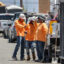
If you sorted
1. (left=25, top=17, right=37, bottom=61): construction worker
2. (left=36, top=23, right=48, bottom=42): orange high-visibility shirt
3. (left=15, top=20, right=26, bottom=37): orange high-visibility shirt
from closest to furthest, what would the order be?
(left=36, top=23, right=48, bottom=42): orange high-visibility shirt < (left=25, top=17, right=37, bottom=61): construction worker < (left=15, top=20, right=26, bottom=37): orange high-visibility shirt

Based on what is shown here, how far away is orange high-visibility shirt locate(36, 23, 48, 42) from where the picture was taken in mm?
14359

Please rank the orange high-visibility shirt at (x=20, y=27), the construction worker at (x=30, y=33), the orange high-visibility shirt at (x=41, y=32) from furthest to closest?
the orange high-visibility shirt at (x=20, y=27) < the construction worker at (x=30, y=33) < the orange high-visibility shirt at (x=41, y=32)

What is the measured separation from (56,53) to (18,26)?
2.20 m

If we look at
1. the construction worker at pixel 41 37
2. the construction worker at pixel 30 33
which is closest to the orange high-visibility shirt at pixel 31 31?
the construction worker at pixel 30 33

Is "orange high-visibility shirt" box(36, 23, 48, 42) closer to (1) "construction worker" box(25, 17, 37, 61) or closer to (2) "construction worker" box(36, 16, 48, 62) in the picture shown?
(2) "construction worker" box(36, 16, 48, 62)

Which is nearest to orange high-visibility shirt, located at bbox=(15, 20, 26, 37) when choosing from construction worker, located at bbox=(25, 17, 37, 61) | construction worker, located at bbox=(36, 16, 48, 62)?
construction worker, located at bbox=(25, 17, 37, 61)

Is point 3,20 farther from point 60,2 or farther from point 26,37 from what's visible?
point 60,2

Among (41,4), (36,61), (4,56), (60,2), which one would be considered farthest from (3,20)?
(41,4)

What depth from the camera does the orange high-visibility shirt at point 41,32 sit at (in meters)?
14.4

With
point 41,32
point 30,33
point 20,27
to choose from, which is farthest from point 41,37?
point 20,27

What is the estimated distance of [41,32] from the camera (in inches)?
569

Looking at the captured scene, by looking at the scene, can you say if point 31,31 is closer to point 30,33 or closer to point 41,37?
point 30,33

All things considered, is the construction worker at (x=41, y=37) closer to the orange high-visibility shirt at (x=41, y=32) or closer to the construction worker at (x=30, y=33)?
the orange high-visibility shirt at (x=41, y=32)

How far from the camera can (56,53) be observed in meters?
14.0
